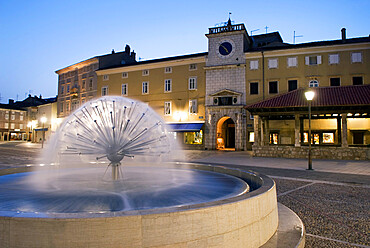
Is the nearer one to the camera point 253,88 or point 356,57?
point 356,57

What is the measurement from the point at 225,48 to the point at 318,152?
17146mm

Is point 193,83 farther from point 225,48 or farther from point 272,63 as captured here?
point 272,63

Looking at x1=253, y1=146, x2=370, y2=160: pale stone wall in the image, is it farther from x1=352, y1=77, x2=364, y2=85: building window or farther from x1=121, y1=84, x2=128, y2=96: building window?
x1=121, y1=84, x2=128, y2=96: building window

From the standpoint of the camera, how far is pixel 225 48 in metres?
31.3

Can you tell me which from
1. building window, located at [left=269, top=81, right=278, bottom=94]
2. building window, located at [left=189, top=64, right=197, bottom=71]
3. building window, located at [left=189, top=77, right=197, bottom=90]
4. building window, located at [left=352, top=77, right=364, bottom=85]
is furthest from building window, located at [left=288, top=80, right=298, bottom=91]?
building window, located at [left=189, top=64, right=197, bottom=71]

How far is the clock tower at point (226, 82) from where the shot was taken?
30.5 meters

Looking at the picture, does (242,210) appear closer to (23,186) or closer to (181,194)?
(181,194)

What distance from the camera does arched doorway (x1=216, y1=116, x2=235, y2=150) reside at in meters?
32.5

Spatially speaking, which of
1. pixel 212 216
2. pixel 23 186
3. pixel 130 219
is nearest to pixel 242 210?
pixel 212 216

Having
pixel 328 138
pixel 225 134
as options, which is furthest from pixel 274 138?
pixel 225 134

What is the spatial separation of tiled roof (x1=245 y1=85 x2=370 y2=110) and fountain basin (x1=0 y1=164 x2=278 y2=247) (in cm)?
1916

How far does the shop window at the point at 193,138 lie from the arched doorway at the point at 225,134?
2.22 metres

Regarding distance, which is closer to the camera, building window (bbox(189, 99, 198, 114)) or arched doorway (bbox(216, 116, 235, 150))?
arched doorway (bbox(216, 116, 235, 150))

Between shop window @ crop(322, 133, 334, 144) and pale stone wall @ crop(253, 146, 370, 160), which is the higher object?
shop window @ crop(322, 133, 334, 144)
